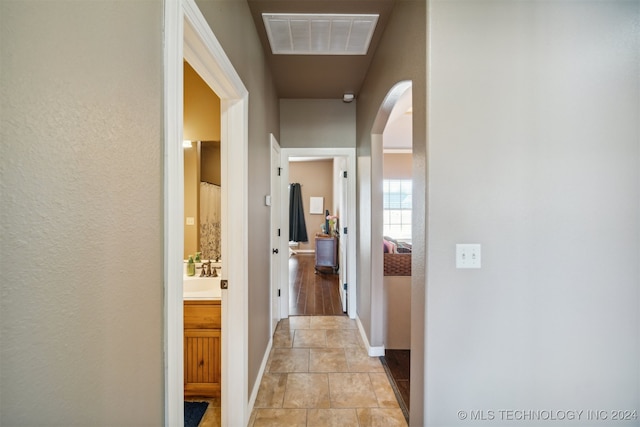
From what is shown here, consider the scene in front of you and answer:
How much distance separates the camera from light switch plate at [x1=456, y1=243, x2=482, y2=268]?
1304 mm

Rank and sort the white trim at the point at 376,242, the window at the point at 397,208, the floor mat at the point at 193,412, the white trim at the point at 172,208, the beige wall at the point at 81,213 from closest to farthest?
1. the beige wall at the point at 81,213
2. the white trim at the point at 172,208
3. the floor mat at the point at 193,412
4. the white trim at the point at 376,242
5. the window at the point at 397,208

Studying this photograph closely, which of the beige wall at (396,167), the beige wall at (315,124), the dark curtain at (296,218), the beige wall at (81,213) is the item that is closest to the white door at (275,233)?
the beige wall at (315,124)

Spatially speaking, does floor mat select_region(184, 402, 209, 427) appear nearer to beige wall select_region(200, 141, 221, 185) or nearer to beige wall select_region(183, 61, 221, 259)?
beige wall select_region(183, 61, 221, 259)

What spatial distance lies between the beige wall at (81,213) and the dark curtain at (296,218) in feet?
23.4

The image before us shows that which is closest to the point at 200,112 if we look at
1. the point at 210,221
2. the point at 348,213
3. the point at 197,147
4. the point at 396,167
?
the point at 197,147

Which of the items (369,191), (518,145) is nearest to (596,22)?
(518,145)

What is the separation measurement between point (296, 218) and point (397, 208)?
3.14 meters

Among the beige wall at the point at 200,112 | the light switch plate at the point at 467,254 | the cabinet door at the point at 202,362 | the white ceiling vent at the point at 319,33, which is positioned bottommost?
the cabinet door at the point at 202,362

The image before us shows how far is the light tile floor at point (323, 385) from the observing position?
1816 mm

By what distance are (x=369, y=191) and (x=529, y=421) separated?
194 centimetres

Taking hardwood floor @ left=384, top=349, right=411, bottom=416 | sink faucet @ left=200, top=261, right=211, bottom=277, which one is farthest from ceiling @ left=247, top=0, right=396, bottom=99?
hardwood floor @ left=384, top=349, right=411, bottom=416

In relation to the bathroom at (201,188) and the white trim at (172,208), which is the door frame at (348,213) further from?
the white trim at (172,208)

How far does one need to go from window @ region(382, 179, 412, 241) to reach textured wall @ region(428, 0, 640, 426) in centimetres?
450

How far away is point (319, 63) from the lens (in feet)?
8.23
